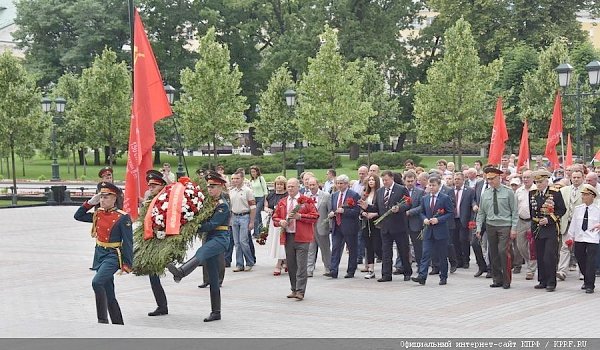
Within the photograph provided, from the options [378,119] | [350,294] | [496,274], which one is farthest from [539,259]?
[378,119]

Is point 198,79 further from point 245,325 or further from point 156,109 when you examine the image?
point 245,325

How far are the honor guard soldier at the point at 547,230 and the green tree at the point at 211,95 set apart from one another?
3902cm

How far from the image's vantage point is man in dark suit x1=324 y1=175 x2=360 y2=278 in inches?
647

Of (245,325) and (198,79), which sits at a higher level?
(198,79)

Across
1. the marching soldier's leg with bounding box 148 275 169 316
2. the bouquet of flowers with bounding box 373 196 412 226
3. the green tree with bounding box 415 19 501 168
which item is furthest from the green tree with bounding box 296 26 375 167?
the marching soldier's leg with bounding box 148 275 169 316

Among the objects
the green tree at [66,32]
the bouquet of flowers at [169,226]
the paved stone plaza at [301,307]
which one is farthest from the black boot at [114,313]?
the green tree at [66,32]

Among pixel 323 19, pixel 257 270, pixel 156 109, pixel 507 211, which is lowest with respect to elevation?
pixel 257 270

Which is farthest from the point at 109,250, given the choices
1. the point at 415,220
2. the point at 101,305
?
the point at 415,220

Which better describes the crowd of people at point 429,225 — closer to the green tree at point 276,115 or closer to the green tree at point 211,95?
the green tree at point 211,95

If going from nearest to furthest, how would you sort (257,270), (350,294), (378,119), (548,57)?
(350,294) < (257,270) < (548,57) < (378,119)

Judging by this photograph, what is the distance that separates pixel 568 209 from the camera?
53.3ft

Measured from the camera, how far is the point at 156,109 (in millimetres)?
15422

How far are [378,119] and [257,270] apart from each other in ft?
143

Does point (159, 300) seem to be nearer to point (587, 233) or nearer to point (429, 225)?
point (429, 225)
